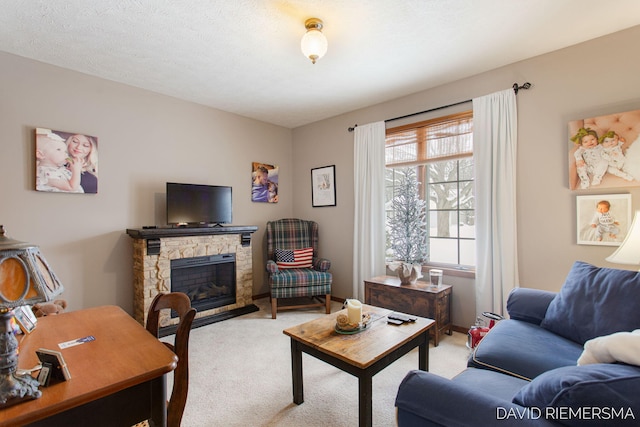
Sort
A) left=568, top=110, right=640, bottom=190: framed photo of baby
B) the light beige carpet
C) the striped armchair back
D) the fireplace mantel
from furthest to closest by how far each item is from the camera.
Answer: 1. the striped armchair back
2. the fireplace mantel
3. left=568, top=110, right=640, bottom=190: framed photo of baby
4. the light beige carpet

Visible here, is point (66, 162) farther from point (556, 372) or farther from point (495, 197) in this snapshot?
point (495, 197)

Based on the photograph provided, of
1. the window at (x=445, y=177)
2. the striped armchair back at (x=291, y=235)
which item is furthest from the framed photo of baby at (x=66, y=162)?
the window at (x=445, y=177)

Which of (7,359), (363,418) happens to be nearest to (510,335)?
(363,418)

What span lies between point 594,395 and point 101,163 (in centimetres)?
402

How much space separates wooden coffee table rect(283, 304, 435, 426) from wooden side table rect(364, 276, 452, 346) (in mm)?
883

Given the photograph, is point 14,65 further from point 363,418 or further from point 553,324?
point 553,324

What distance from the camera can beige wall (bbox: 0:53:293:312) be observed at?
9.20 feet

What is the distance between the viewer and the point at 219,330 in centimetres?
343

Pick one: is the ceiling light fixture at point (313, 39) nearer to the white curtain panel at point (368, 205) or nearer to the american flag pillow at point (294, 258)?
the white curtain panel at point (368, 205)

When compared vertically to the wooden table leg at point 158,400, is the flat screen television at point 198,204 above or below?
above

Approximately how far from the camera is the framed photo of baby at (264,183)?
4645mm

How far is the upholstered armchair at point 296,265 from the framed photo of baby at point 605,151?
278cm

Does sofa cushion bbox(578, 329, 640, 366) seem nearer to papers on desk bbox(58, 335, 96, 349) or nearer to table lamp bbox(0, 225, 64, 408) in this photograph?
table lamp bbox(0, 225, 64, 408)

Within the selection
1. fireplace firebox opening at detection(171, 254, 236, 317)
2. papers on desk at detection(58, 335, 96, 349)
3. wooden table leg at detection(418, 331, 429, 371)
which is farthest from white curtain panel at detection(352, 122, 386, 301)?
papers on desk at detection(58, 335, 96, 349)
